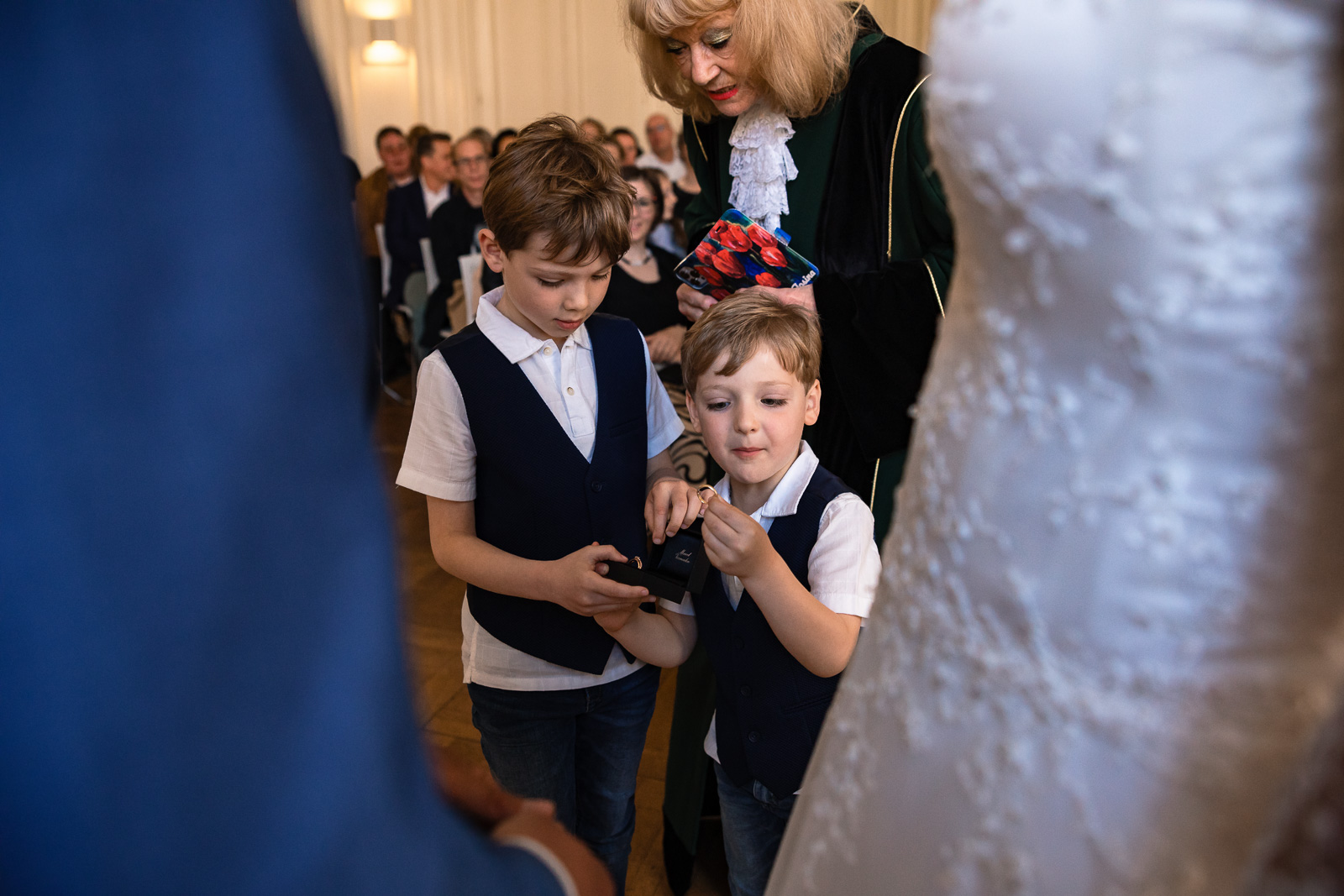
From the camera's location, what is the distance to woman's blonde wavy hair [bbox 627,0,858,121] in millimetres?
1729

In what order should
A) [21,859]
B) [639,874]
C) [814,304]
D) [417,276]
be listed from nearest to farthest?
[21,859] < [814,304] < [639,874] < [417,276]

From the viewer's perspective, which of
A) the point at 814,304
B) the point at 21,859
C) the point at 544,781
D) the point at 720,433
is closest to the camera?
the point at 21,859

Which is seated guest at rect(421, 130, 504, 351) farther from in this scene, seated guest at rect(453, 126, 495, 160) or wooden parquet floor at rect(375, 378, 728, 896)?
wooden parquet floor at rect(375, 378, 728, 896)

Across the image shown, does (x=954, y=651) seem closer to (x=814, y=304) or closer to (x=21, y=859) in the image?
(x=21, y=859)

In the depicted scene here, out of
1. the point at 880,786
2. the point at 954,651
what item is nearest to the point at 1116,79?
the point at 954,651

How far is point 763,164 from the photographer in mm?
1895

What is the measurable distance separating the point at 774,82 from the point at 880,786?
140 cm

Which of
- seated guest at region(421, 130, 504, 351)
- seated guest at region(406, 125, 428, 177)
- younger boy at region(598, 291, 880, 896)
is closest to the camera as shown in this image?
younger boy at region(598, 291, 880, 896)

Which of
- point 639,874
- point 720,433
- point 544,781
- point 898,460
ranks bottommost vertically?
point 639,874

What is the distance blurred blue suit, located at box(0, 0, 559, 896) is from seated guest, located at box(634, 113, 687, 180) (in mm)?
7700

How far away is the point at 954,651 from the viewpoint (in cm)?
65

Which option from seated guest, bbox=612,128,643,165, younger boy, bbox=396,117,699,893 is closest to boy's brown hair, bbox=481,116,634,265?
Result: younger boy, bbox=396,117,699,893

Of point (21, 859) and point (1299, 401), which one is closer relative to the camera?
point (21, 859)

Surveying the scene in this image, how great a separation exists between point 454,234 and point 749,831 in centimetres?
449
